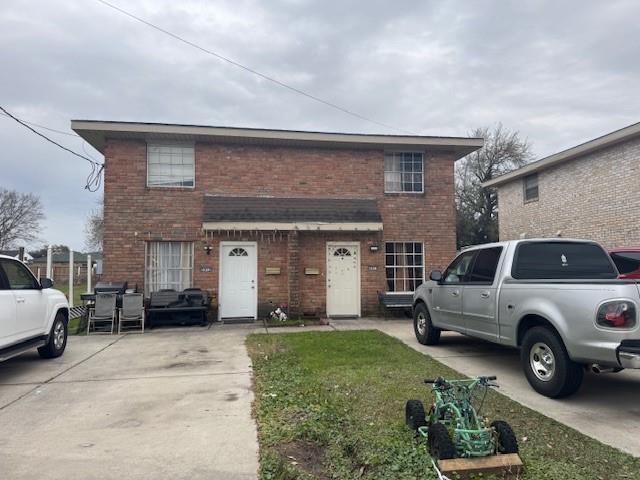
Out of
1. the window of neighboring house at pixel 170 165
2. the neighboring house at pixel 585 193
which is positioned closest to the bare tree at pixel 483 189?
the neighboring house at pixel 585 193

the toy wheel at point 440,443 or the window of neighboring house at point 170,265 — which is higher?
the window of neighboring house at point 170,265

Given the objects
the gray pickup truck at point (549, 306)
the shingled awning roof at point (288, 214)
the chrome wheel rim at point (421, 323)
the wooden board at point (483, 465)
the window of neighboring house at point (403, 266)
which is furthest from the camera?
the window of neighboring house at point (403, 266)

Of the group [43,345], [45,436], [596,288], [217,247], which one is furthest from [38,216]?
[596,288]

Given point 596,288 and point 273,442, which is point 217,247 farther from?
point 596,288

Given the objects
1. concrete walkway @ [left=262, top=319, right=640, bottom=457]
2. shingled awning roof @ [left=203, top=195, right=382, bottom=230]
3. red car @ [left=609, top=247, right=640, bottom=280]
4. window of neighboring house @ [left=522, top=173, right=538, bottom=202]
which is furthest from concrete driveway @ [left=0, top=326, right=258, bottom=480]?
window of neighboring house @ [left=522, top=173, right=538, bottom=202]

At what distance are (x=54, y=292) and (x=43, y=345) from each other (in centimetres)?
102

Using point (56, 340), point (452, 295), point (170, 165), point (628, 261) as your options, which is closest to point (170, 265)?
point (170, 165)

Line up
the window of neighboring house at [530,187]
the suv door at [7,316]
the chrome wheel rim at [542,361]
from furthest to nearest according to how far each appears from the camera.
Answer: the window of neighboring house at [530,187]
the suv door at [7,316]
the chrome wheel rim at [542,361]

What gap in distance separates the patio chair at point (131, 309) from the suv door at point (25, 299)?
328cm

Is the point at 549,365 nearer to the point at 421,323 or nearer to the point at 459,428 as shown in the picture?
the point at 459,428

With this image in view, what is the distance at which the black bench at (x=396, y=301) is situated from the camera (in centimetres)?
1201

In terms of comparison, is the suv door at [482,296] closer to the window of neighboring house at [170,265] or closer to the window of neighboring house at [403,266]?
the window of neighboring house at [403,266]

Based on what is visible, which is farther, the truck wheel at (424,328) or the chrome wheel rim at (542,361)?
the truck wheel at (424,328)

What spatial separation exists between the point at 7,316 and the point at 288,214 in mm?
7027
